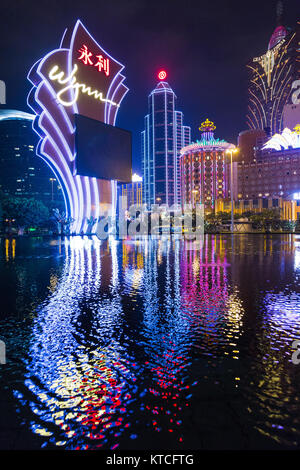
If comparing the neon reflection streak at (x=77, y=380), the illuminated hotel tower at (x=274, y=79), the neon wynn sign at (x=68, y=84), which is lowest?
the neon reflection streak at (x=77, y=380)

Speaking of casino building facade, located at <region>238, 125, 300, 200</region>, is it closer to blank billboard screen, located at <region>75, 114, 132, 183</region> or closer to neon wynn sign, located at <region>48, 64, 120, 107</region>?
blank billboard screen, located at <region>75, 114, 132, 183</region>

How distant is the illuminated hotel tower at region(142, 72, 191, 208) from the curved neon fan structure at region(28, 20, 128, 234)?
133 metres

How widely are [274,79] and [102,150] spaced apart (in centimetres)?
15781

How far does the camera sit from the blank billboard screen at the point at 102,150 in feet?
127

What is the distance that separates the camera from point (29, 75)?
119 ft

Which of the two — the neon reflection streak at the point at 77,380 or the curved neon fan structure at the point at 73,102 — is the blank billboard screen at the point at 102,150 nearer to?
the curved neon fan structure at the point at 73,102

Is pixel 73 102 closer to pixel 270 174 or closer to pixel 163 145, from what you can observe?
pixel 270 174

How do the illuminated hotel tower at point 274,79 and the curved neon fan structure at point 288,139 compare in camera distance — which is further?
the illuminated hotel tower at point 274,79

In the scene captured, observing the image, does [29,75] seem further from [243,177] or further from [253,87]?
[253,87]

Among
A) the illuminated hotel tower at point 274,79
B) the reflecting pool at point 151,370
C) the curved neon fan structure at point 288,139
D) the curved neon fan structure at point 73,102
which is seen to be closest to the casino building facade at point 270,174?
the curved neon fan structure at point 288,139

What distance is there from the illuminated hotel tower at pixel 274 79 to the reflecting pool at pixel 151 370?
156 meters

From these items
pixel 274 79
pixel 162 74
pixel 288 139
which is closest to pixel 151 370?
pixel 162 74

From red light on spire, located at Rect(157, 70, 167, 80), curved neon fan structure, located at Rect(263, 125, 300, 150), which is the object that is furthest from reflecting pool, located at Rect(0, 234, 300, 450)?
red light on spire, located at Rect(157, 70, 167, 80)
